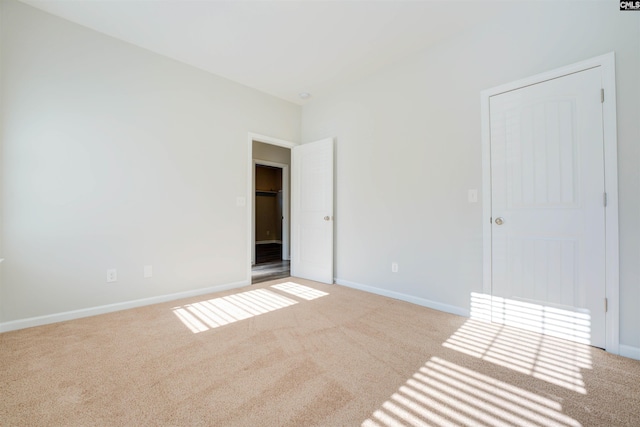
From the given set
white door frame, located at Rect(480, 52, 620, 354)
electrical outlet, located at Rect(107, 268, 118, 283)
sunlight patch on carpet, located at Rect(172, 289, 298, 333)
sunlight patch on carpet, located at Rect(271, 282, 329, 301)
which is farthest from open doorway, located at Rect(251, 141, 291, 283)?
white door frame, located at Rect(480, 52, 620, 354)

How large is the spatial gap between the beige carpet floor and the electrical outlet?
0.36 metres

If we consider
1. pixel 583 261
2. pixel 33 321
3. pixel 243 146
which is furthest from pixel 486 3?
pixel 33 321

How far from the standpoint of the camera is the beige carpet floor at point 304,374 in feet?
4.43

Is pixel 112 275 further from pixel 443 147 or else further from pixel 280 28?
pixel 443 147

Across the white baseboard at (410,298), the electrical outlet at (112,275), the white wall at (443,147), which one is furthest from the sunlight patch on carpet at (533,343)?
the electrical outlet at (112,275)

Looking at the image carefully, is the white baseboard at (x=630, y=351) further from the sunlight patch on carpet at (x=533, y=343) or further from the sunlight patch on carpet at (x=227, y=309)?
the sunlight patch on carpet at (x=227, y=309)

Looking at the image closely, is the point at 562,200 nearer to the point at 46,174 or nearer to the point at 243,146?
the point at 243,146

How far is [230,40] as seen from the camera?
9.31 ft

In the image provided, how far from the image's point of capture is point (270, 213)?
356 inches

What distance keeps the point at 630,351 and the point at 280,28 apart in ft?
12.5

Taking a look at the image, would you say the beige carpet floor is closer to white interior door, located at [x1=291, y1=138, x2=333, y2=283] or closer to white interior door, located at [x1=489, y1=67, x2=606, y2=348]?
white interior door, located at [x1=489, y1=67, x2=606, y2=348]

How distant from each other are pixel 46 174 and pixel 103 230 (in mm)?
656

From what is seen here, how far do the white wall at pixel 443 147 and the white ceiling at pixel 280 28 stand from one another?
1.05ft

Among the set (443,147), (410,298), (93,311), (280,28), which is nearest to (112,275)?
(93,311)
